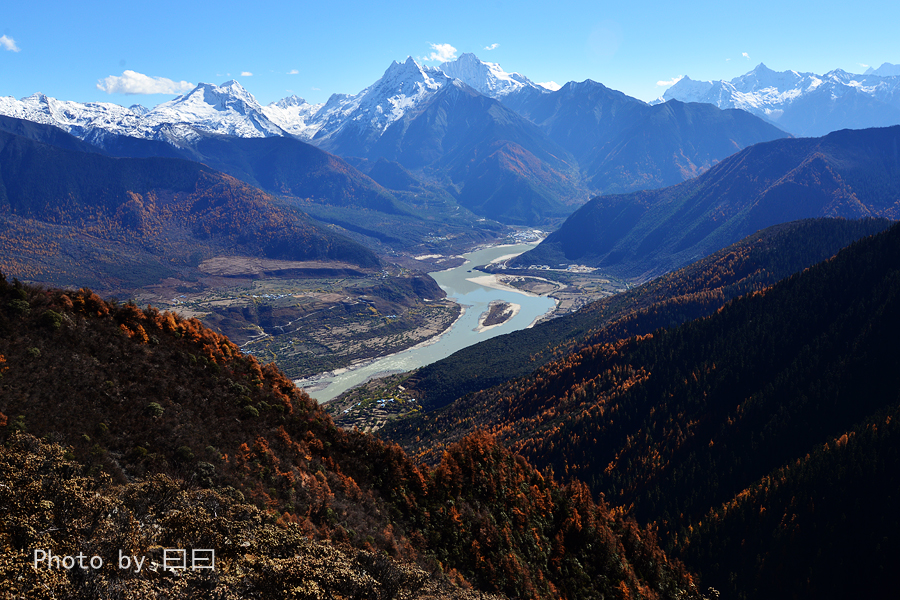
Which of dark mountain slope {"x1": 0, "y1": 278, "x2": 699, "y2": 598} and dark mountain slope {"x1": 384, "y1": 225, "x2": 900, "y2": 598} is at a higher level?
dark mountain slope {"x1": 0, "y1": 278, "x2": 699, "y2": 598}

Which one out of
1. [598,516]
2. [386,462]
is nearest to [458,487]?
[386,462]

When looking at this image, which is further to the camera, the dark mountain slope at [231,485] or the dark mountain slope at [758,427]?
the dark mountain slope at [758,427]

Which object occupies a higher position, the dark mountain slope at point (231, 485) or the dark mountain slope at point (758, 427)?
the dark mountain slope at point (231, 485)

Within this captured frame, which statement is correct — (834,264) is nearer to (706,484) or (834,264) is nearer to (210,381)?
(706,484)

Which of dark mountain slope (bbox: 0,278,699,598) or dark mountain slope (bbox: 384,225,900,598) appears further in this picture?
dark mountain slope (bbox: 384,225,900,598)
